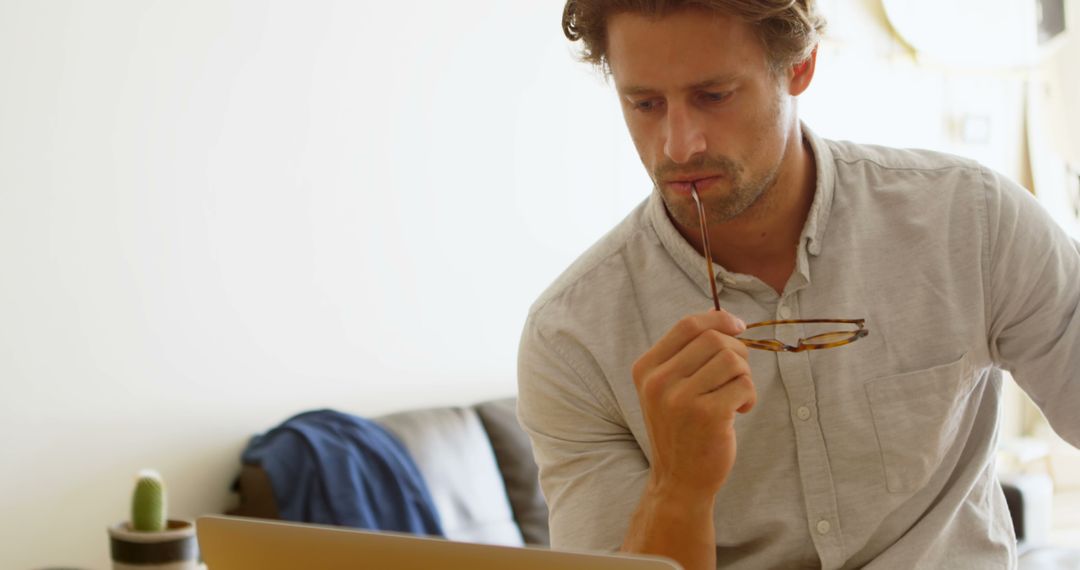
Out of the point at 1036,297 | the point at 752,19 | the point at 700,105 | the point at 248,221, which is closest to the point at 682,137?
the point at 700,105

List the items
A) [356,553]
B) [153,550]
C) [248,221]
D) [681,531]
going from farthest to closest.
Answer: [248,221], [153,550], [681,531], [356,553]

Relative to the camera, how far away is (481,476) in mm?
3447

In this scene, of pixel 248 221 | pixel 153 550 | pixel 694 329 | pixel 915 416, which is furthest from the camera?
pixel 248 221

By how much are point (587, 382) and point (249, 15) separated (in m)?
1.86

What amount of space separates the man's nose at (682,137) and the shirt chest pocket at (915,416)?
0.37 m

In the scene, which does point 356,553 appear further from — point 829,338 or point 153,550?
point 153,550

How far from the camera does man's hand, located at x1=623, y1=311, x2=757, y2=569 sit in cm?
136

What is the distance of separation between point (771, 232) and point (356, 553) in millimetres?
840

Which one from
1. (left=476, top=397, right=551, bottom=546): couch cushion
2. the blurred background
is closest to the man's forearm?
the blurred background

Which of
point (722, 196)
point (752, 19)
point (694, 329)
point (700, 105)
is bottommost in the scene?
point (694, 329)

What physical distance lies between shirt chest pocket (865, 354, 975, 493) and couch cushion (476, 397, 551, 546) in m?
1.97

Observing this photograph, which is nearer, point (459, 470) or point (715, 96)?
point (715, 96)

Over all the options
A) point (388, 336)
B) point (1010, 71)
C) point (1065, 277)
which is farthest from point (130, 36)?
point (1010, 71)

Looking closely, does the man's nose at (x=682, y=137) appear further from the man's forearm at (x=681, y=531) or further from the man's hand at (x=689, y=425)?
the man's forearm at (x=681, y=531)
